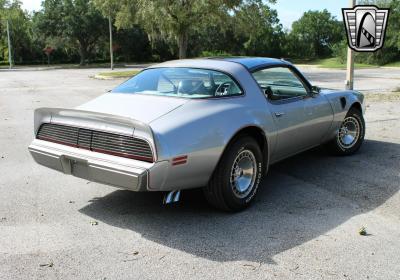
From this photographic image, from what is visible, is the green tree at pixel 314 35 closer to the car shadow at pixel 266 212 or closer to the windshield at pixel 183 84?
the car shadow at pixel 266 212

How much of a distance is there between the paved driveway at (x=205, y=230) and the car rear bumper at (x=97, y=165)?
0.47m

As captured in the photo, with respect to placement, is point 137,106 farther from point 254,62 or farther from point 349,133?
point 349,133

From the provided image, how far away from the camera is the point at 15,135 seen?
8.62 meters

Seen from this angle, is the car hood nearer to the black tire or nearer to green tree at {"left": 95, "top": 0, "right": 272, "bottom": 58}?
the black tire

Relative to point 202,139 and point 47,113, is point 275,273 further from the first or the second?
point 47,113

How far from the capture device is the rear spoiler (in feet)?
12.7

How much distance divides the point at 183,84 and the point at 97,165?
137 cm

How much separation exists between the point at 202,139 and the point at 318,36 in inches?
2522

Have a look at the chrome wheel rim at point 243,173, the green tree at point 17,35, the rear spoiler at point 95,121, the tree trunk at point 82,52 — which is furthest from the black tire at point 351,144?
the green tree at point 17,35

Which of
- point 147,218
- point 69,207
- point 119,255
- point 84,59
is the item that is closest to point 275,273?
point 119,255

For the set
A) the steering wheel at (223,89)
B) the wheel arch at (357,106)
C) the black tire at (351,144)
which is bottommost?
the black tire at (351,144)

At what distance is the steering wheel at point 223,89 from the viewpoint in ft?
15.5

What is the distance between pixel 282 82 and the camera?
579cm

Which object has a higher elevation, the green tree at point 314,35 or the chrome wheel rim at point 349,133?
the green tree at point 314,35
